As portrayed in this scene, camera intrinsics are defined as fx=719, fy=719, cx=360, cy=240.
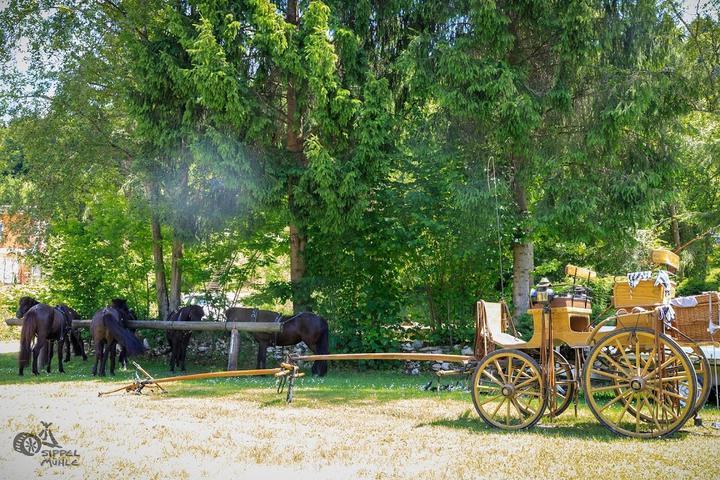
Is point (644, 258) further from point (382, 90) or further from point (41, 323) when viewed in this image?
point (41, 323)

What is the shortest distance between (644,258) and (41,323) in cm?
1381

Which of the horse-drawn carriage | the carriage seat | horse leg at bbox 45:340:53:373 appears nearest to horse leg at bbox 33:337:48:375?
horse leg at bbox 45:340:53:373

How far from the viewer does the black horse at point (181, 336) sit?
651 inches

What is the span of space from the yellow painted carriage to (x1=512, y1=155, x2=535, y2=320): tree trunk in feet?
23.9

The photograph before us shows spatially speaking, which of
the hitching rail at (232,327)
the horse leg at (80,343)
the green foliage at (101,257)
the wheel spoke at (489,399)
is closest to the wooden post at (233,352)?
the hitching rail at (232,327)

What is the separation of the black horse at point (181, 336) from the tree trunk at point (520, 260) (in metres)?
7.32

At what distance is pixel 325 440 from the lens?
750 cm

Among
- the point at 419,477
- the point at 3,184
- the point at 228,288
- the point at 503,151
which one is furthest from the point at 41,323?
the point at 3,184

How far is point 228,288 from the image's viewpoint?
18.2m

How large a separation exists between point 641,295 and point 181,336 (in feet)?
38.2

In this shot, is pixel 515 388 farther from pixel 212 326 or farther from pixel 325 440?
pixel 212 326

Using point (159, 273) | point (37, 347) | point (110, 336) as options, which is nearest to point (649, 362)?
point (110, 336)

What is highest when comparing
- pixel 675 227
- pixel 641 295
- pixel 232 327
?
pixel 675 227

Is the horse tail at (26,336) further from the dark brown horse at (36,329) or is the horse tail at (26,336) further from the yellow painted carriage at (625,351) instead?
the yellow painted carriage at (625,351)
